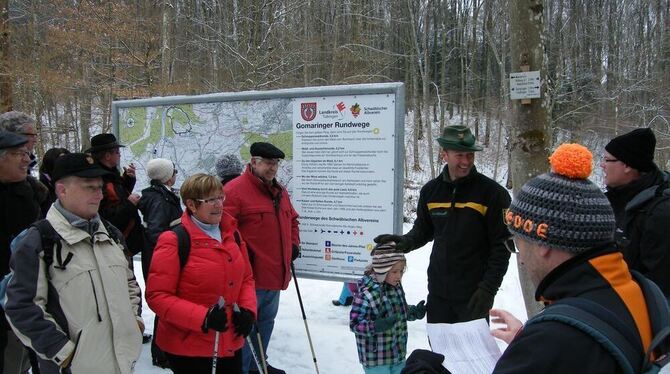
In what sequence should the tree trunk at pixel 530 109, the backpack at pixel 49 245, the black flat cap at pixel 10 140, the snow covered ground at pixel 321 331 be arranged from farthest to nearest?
the snow covered ground at pixel 321 331
the tree trunk at pixel 530 109
the black flat cap at pixel 10 140
the backpack at pixel 49 245

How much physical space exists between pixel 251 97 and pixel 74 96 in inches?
687

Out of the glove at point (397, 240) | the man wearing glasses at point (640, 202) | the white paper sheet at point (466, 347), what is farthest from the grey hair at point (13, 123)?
the man wearing glasses at point (640, 202)

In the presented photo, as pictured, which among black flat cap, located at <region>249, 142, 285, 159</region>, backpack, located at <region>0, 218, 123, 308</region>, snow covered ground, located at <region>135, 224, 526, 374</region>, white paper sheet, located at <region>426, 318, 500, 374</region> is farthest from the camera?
snow covered ground, located at <region>135, 224, 526, 374</region>

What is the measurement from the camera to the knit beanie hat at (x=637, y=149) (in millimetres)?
3082

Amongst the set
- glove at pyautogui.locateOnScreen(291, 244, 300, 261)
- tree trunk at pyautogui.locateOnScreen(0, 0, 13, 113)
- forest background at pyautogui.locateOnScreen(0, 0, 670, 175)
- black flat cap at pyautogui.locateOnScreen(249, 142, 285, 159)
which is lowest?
glove at pyautogui.locateOnScreen(291, 244, 300, 261)

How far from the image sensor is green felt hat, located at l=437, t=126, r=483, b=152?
3357mm

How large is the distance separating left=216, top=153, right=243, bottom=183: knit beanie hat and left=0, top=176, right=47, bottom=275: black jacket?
171 cm

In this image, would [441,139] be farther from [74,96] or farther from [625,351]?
[74,96]

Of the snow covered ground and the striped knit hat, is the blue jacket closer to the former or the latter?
the striped knit hat

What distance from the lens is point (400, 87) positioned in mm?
4102

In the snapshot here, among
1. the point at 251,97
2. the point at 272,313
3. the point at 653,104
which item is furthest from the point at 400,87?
the point at 653,104

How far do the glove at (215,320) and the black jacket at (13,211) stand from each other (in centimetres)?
142

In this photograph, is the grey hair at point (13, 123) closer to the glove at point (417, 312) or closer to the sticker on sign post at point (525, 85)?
the glove at point (417, 312)

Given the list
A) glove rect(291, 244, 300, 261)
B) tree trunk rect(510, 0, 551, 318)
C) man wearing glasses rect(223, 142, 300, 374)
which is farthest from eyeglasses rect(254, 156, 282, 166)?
tree trunk rect(510, 0, 551, 318)
